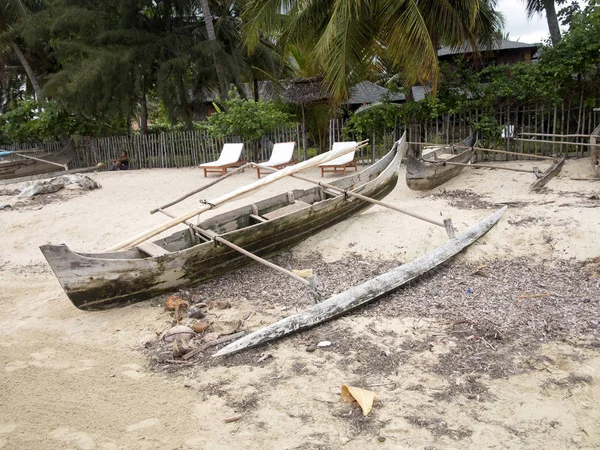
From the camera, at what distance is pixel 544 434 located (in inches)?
101

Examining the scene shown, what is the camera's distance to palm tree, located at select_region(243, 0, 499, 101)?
868 cm

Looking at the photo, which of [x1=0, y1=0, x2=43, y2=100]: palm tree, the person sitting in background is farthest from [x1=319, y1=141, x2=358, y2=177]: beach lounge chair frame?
[x1=0, y1=0, x2=43, y2=100]: palm tree

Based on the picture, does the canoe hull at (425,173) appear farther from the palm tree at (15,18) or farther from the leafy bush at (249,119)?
the palm tree at (15,18)

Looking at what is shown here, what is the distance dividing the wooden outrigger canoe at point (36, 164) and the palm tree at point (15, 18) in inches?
86.6

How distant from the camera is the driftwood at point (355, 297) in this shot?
3.73 m

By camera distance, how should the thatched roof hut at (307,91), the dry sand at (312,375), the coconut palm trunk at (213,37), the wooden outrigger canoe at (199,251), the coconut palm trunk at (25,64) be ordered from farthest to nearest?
1. the coconut palm trunk at (25,64)
2. the coconut palm trunk at (213,37)
3. the thatched roof hut at (307,91)
4. the wooden outrigger canoe at (199,251)
5. the dry sand at (312,375)

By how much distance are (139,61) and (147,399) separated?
12.9 m

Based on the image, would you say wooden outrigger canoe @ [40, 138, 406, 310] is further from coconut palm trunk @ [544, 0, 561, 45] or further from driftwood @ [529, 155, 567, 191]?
coconut palm trunk @ [544, 0, 561, 45]

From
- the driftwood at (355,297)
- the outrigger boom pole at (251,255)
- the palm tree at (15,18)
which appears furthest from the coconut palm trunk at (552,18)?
the palm tree at (15,18)

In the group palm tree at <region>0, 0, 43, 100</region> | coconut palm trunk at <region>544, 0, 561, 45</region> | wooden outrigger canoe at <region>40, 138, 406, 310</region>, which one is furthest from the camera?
palm tree at <region>0, 0, 43, 100</region>

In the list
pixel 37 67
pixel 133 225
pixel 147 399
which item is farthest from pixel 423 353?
pixel 37 67

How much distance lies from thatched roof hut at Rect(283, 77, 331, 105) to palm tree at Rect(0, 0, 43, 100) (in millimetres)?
7920

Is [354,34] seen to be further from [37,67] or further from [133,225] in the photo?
[37,67]

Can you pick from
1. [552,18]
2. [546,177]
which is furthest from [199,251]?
[552,18]
